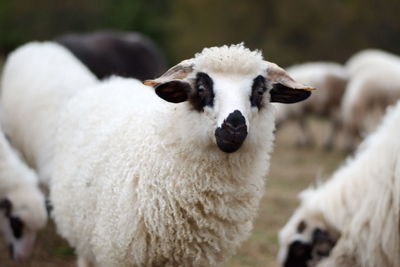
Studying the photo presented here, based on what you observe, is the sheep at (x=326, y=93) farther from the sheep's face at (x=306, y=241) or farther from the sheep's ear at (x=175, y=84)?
the sheep's ear at (x=175, y=84)

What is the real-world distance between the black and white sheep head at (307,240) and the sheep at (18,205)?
2035 mm

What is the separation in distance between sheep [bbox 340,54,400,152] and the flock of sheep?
17.0 ft

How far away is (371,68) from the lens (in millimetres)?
10742

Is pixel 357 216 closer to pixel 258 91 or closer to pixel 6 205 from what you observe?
pixel 258 91

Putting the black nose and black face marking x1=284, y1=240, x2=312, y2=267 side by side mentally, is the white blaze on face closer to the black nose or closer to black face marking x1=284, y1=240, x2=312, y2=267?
the black nose

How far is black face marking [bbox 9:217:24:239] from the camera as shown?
4996 mm

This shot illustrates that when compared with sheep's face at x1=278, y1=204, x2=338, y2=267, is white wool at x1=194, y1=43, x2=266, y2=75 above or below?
above

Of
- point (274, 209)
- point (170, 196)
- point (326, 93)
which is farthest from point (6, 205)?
point (326, 93)

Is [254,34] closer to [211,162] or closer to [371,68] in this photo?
[371,68]

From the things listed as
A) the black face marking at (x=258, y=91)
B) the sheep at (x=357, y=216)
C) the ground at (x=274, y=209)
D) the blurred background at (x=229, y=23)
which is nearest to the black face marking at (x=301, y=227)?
the sheep at (x=357, y=216)

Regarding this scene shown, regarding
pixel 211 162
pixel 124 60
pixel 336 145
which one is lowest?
pixel 211 162

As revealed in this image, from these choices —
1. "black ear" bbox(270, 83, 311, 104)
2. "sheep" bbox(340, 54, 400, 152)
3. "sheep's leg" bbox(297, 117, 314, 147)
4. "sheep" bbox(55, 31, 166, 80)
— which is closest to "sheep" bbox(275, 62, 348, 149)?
"sheep's leg" bbox(297, 117, 314, 147)

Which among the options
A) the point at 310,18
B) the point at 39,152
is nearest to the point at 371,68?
the point at 39,152

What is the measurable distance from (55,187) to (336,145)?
9.98m
